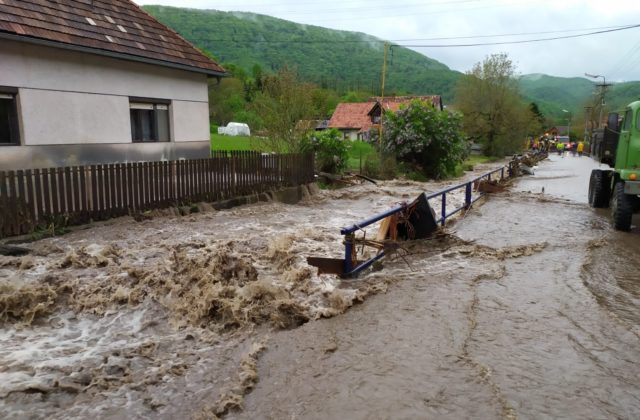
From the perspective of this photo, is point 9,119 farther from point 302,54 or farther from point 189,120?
point 302,54

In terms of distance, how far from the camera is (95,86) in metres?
12.3

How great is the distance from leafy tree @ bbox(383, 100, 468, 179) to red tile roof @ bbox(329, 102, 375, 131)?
31.4 metres

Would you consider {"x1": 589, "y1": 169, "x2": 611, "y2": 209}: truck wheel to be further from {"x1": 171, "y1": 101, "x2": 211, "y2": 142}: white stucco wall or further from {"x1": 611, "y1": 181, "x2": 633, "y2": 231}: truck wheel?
{"x1": 171, "y1": 101, "x2": 211, "y2": 142}: white stucco wall

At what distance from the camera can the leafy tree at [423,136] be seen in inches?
1022

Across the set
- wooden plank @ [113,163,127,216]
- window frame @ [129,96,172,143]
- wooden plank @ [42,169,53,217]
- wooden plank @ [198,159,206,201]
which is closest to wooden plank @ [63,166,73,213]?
wooden plank @ [42,169,53,217]

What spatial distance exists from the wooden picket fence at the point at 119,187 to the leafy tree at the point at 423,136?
12.3 meters

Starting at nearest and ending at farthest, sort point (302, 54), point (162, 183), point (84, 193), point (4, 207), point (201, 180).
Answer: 1. point (4, 207)
2. point (84, 193)
3. point (162, 183)
4. point (201, 180)
5. point (302, 54)

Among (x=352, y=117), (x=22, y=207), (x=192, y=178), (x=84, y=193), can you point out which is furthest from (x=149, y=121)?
(x=352, y=117)

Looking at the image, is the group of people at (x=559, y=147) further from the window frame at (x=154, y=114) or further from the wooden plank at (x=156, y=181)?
the wooden plank at (x=156, y=181)

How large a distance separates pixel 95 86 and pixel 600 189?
14.2 metres

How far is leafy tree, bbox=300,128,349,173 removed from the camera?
20.6 m

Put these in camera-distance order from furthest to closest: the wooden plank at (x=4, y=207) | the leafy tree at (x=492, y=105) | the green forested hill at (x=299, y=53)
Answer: the green forested hill at (x=299, y=53) → the leafy tree at (x=492, y=105) → the wooden plank at (x=4, y=207)

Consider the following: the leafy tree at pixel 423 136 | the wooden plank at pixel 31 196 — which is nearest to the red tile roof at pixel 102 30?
the wooden plank at pixel 31 196

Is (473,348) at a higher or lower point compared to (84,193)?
lower
